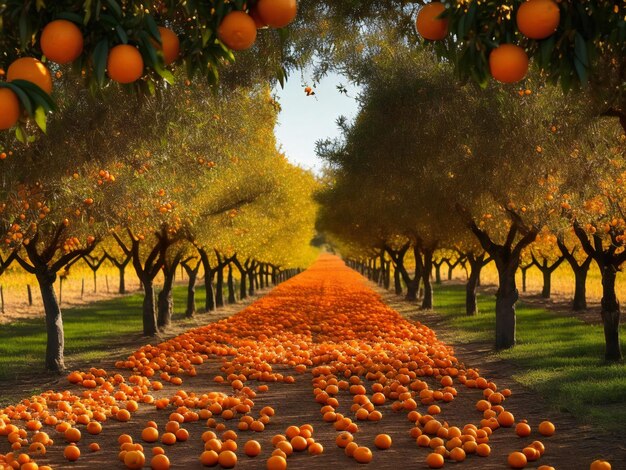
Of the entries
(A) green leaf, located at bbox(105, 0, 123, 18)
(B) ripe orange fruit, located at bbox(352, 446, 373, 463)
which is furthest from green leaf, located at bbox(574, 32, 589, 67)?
(B) ripe orange fruit, located at bbox(352, 446, 373, 463)

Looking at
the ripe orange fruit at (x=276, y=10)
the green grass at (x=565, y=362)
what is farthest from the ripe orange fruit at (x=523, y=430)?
the ripe orange fruit at (x=276, y=10)

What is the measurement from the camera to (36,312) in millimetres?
39812

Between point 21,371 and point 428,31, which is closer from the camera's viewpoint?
point 428,31

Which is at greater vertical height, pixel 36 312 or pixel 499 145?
pixel 499 145

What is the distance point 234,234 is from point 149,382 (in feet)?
49.3

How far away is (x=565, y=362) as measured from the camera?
670 inches

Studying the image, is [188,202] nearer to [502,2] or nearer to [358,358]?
[358,358]

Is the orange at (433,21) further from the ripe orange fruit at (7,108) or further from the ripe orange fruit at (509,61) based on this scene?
the ripe orange fruit at (7,108)

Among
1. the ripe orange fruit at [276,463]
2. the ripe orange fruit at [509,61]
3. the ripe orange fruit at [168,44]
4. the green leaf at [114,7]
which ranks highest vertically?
the green leaf at [114,7]

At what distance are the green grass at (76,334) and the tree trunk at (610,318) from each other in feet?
44.5

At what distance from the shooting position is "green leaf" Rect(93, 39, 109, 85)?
146 inches

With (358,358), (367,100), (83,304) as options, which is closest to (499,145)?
(367,100)

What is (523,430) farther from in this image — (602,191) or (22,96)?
(22,96)

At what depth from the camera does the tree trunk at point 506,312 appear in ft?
65.7
